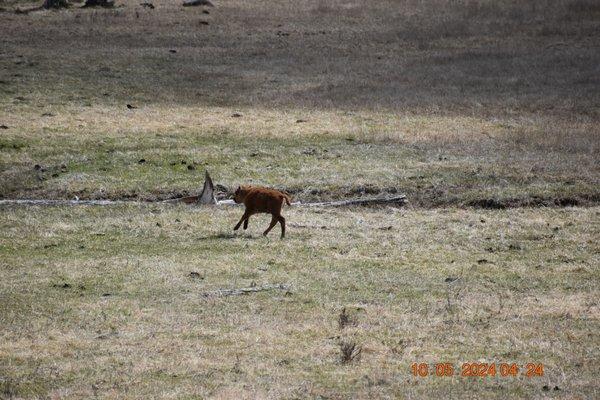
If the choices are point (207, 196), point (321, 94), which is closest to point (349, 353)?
point (207, 196)

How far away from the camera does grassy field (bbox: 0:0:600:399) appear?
12875mm

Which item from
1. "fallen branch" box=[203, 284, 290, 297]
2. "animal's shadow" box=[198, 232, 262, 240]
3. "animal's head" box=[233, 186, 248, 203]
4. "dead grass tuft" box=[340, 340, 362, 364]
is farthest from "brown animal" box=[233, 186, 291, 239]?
"dead grass tuft" box=[340, 340, 362, 364]

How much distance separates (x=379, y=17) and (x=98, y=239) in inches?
1483

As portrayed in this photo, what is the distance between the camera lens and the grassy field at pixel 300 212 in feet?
42.2

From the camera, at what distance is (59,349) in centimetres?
1319

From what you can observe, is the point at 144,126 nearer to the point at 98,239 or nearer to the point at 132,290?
the point at 98,239

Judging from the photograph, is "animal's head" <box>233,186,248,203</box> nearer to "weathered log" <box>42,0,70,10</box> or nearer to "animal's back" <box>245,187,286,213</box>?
"animal's back" <box>245,187,286,213</box>

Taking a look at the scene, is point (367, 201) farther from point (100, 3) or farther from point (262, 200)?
point (100, 3)
